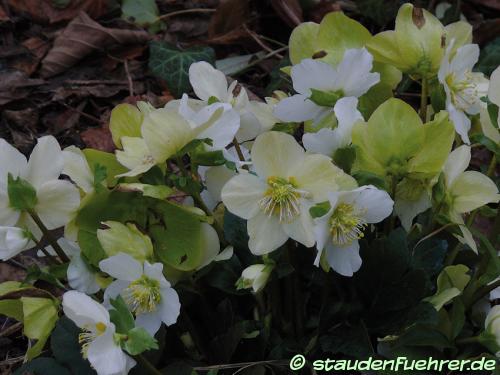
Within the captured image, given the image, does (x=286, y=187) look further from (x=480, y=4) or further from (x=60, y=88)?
(x=480, y=4)

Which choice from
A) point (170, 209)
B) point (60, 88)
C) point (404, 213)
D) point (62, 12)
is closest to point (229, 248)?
point (170, 209)

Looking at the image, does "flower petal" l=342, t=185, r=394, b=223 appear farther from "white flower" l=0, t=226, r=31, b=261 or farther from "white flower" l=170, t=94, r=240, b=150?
"white flower" l=0, t=226, r=31, b=261

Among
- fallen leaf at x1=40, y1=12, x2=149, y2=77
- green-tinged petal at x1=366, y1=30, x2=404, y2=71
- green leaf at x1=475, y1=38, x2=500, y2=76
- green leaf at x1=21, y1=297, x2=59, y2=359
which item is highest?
green-tinged petal at x1=366, y1=30, x2=404, y2=71

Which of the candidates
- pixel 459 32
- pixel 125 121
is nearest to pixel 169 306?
pixel 125 121

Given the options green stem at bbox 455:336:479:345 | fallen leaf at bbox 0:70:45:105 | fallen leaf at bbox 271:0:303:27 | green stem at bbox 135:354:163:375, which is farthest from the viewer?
fallen leaf at bbox 271:0:303:27

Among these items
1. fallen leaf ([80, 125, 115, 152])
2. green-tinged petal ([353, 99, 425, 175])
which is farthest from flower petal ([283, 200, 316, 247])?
fallen leaf ([80, 125, 115, 152])
